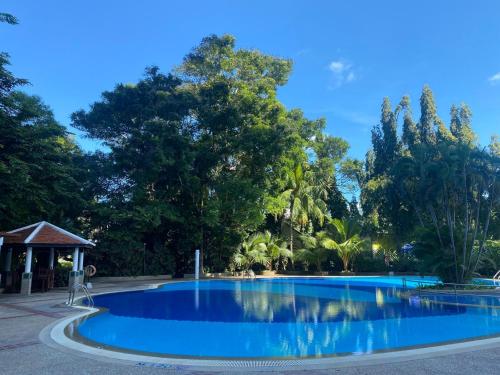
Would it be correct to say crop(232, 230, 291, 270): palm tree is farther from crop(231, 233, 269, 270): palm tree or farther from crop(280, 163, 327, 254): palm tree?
crop(280, 163, 327, 254): palm tree

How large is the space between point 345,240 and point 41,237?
69.5ft

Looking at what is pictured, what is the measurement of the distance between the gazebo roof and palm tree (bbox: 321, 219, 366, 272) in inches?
704

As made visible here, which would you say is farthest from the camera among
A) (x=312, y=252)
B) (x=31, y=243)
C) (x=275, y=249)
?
(x=312, y=252)

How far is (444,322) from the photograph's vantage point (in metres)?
10.7

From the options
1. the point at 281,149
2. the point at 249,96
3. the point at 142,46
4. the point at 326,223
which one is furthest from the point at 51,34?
the point at 326,223

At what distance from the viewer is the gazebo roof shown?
14781mm

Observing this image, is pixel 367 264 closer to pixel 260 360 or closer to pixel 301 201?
pixel 301 201

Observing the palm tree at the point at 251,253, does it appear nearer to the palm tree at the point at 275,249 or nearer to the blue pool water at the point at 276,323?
the palm tree at the point at 275,249

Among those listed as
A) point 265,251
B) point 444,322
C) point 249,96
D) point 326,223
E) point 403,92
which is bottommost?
point 444,322

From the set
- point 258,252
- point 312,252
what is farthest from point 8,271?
point 312,252

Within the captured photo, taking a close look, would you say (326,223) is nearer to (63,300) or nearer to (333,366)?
(63,300)

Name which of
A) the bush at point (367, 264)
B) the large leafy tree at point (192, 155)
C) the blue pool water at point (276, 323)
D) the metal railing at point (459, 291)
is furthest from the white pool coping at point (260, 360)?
the bush at point (367, 264)

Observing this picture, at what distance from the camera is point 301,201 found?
30062mm

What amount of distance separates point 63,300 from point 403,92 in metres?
31.5
